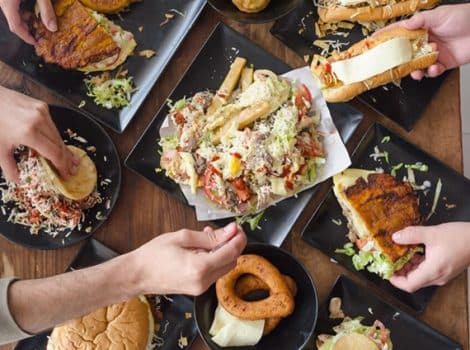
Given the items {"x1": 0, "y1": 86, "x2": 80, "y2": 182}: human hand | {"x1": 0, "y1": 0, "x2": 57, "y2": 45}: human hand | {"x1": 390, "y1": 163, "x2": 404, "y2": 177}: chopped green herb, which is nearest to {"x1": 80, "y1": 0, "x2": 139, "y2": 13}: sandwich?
{"x1": 0, "y1": 0, "x2": 57, "y2": 45}: human hand

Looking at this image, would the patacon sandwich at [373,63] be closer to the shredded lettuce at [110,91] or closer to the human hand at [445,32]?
the human hand at [445,32]

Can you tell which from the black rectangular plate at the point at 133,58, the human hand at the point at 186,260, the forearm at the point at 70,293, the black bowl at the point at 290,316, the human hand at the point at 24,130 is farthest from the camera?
the black rectangular plate at the point at 133,58

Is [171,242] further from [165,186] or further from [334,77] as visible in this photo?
[334,77]

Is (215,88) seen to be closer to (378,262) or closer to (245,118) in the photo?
(245,118)

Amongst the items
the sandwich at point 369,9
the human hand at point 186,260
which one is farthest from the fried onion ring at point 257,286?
the sandwich at point 369,9

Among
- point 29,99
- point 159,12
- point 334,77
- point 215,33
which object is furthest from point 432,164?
point 29,99

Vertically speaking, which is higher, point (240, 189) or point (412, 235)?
point (240, 189)

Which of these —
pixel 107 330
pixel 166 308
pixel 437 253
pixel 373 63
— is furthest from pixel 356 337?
pixel 373 63
